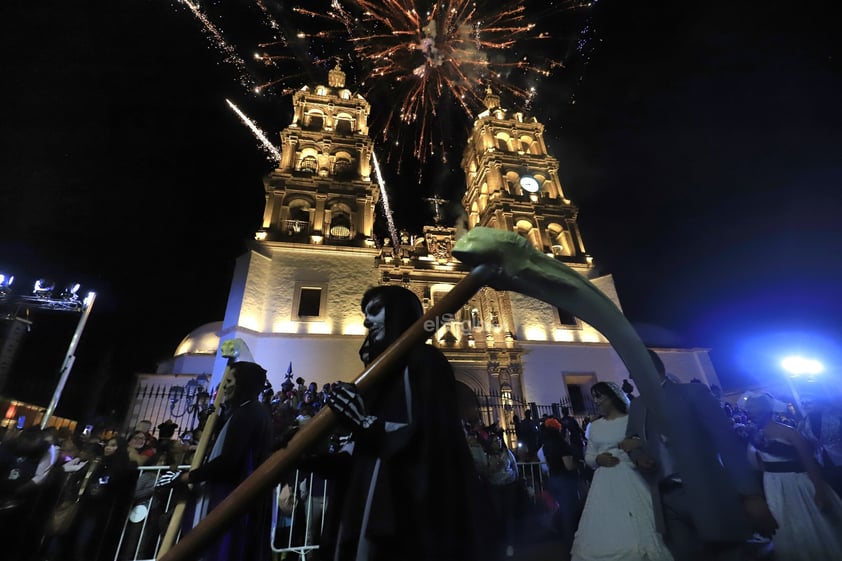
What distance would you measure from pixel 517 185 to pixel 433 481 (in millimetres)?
26309

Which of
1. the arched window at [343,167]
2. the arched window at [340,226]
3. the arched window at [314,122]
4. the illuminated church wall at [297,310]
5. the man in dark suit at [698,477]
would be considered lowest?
the man in dark suit at [698,477]

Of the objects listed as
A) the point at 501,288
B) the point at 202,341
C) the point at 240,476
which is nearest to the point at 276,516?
the point at 240,476

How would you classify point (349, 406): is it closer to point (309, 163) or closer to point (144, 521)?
point (144, 521)

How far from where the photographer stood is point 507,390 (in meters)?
17.7

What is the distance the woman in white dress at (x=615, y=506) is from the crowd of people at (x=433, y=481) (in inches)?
0.5

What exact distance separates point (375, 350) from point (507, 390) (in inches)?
670

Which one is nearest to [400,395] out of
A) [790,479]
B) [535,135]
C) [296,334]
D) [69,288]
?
[790,479]

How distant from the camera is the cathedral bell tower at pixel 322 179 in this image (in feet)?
67.3

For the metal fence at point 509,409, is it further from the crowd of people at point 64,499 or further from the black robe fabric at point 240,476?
the black robe fabric at point 240,476

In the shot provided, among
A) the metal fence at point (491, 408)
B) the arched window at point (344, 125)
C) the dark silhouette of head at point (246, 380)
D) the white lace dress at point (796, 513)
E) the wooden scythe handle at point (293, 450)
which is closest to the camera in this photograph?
the wooden scythe handle at point (293, 450)

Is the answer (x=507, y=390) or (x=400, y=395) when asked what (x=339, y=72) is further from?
(x=400, y=395)

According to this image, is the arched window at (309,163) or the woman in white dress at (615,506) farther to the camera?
the arched window at (309,163)

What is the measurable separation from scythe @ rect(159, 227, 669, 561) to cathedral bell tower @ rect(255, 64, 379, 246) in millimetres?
19070

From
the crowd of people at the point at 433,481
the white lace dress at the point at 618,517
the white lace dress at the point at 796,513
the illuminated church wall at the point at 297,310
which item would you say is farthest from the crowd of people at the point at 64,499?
the illuminated church wall at the point at 297,310
